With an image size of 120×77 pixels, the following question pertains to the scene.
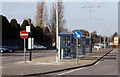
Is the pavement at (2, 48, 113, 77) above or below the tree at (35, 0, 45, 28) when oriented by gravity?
below

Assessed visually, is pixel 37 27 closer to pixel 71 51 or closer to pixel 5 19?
pixel 5 19

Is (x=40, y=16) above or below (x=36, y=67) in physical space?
above

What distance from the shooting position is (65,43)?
3444 cm

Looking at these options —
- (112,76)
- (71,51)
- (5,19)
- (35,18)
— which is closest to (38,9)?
(35,18)

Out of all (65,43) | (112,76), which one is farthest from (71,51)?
(112,76)

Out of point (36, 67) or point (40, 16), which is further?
point (40, 16)

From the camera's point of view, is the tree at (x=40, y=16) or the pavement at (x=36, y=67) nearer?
the pavement at (x=36, y=67)

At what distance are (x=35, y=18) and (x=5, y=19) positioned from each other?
13.5 meters

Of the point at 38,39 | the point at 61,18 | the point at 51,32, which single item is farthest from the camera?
the point at 38,39

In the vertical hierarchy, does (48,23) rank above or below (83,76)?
above

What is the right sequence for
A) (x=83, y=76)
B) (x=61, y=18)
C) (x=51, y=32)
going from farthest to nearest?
1. (x=51, y=32)
2. (x=61, y=18)
3. (x=83, y=76)

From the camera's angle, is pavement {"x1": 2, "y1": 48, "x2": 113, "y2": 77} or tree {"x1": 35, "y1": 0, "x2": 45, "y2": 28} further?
tree {"x1": 35, "y1": 0, "x2": 45, "y2": 28}

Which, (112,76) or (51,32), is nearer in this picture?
(112,76)

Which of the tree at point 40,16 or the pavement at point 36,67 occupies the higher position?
the tree at point 40,16
